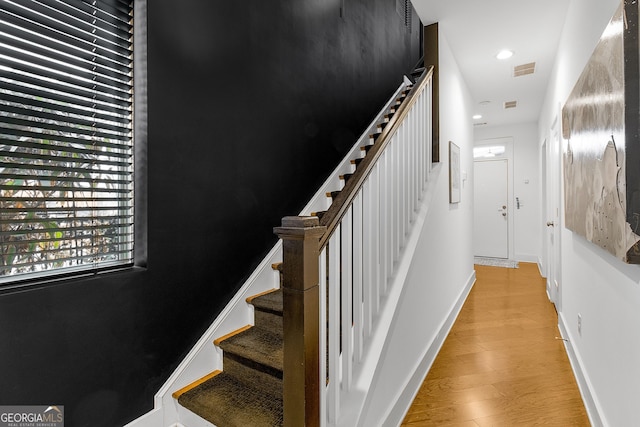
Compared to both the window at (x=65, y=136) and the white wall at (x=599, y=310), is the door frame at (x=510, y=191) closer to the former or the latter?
the white wall at (x=599, y=310)

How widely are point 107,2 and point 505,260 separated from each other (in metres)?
6.82

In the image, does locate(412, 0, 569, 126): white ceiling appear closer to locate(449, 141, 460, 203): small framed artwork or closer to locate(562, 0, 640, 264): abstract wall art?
locate(449, 141, 460, 203): small framed artwork

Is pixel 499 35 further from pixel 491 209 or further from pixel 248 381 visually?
pixel 491 209

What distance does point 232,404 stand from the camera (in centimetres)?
162

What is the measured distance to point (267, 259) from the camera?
7.57 feet

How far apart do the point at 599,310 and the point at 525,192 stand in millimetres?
5207

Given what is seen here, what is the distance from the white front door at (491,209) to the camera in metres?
6.36

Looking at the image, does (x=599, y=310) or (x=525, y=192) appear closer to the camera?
(x=599, y=310)

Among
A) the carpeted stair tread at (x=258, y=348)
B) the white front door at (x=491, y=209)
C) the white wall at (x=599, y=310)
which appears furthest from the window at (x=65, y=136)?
the white front door at (x=491, y=209)

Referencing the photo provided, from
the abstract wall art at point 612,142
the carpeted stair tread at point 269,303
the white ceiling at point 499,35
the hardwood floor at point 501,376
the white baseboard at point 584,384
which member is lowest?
the hardwood floor at point 501,376

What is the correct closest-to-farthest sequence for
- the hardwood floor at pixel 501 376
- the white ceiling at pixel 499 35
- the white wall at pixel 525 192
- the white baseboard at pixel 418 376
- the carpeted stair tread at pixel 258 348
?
1. the carpeted stair tread at pixel 258 348
2. the white baseboard at pixel 418 376
3. the hardwood floor at pixel 501 376
4. the white ceiling at pixel 499 35
5. the white wall at pixel 525 192

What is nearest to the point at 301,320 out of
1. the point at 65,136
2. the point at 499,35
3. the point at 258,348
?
the point at 258,348

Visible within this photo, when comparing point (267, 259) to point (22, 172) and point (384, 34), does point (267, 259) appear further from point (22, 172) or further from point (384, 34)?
point (384, 34)

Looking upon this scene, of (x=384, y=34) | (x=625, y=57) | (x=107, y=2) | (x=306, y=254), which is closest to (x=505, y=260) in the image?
(x=384, y=34)
